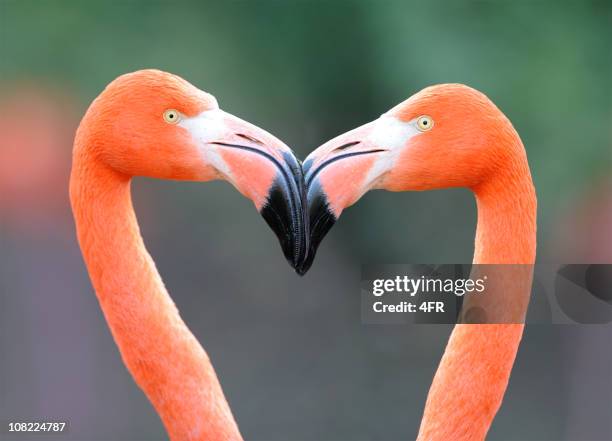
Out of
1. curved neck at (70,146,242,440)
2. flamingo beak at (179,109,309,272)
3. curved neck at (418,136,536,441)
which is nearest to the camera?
flamingo beak at (179,109,309,272)

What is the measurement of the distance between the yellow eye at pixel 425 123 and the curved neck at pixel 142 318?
1024 mm

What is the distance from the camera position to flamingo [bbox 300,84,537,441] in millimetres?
2816

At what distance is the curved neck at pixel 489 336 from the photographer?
2.89 metres

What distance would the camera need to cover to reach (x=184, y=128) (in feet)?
9.42

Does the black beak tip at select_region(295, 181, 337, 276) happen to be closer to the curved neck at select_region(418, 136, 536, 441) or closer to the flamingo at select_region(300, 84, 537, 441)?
the flamingo at select_region(300, 84, 537, 441)

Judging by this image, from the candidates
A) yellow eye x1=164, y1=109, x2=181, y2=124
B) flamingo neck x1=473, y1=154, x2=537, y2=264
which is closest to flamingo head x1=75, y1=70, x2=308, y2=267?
yellow eye x1=164, y1=109, x2=181, y2=124

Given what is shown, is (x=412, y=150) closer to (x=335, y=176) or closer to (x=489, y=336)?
(x=335, y=176)

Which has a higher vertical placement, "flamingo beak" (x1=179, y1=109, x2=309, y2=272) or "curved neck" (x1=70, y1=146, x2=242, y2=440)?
"flamingo beak" (x1=179, y1=109, x2=309, y2=272)

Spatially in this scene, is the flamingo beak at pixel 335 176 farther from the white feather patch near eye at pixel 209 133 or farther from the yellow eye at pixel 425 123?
the white feather patch near eye at pixel 209 133

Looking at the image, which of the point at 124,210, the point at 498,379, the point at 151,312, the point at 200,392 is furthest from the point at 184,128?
the point at 498,379

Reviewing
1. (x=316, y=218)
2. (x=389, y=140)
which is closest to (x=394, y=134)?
(x=389, y=140)

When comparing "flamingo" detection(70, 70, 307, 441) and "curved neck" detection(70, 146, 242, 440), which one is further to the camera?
"curved neck" detection(70, 146, 242, 440)

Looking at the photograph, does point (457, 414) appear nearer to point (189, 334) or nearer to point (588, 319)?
point (189, 334)

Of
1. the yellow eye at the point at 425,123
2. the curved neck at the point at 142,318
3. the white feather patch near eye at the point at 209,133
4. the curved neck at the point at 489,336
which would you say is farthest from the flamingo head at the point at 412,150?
the curved neck at the point at 142,318
